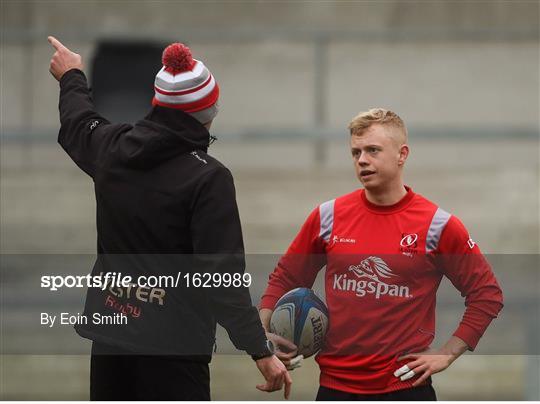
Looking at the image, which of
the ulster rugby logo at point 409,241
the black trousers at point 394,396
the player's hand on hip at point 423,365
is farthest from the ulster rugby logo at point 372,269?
the black trousers at point 394,396

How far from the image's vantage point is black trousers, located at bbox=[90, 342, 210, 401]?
5016 mm

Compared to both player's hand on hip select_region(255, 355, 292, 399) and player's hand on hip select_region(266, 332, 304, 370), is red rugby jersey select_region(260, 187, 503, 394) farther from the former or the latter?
player's hand on hip select_region(255, 355, 292, 399)

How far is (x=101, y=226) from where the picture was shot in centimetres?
509

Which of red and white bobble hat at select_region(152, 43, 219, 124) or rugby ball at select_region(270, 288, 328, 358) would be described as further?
rugby ball at select_region(270, 288, 328, 358)

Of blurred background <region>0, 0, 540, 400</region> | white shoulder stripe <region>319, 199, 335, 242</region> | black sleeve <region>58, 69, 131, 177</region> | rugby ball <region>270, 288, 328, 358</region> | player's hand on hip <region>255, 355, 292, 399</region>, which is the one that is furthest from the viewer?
blurred background <region>0, 0, 540, 400</region>

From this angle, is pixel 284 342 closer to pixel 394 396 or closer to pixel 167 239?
pixel 394 396

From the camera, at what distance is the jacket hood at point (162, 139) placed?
196 inches

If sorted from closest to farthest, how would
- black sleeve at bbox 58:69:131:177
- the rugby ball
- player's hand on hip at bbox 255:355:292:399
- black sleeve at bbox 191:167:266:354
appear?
black sleeve at bbox 191:167:266:354, player's hand on hip at bbox 255:355:292:399, black sleeve at bbox 58:69:131:177, the rugby ball

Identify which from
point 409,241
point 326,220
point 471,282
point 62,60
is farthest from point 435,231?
point 62,60

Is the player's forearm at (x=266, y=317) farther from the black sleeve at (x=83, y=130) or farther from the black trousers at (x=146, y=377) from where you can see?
the black sleeve at (x=83, y=130)

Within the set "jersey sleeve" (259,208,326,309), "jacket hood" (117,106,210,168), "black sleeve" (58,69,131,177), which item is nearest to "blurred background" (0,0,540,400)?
"jersey sleeve" (259,208,326,309)

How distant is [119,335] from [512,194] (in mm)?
5665

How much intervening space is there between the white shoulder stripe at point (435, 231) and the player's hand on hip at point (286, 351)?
27.7 inches

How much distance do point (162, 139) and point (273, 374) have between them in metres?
1.03
